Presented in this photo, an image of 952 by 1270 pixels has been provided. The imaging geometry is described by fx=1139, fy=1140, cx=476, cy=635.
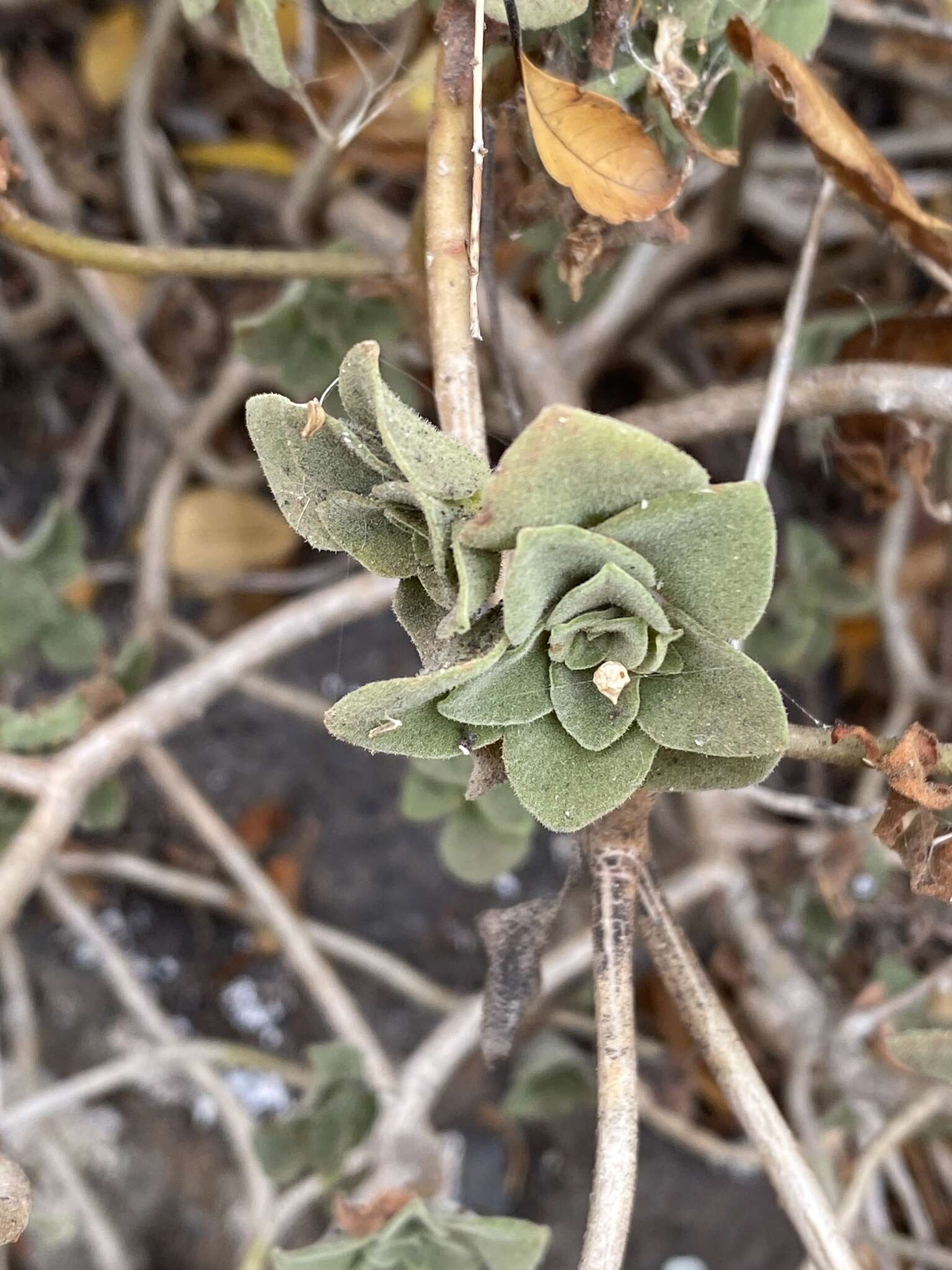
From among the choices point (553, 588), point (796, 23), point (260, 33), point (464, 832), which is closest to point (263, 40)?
point (260, 33)

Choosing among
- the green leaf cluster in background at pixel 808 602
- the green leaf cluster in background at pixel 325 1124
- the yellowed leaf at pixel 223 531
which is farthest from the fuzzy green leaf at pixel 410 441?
the yellowed leaf at pixel 223 531

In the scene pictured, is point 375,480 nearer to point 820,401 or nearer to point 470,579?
point 470,579

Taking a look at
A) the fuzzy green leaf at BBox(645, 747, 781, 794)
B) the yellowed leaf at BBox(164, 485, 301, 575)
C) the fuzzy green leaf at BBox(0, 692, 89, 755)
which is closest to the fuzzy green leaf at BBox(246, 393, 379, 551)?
the fuzzy green leaf at BBox(645, 747, 781, 794)

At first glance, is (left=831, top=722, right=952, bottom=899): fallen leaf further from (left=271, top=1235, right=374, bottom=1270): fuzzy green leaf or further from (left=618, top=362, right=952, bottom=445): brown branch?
(left=271, top=1235, right=374, bottom=1270): fuzzy green leaf

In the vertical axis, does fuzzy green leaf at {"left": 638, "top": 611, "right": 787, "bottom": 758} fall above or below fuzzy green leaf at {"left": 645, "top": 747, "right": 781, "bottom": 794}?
above

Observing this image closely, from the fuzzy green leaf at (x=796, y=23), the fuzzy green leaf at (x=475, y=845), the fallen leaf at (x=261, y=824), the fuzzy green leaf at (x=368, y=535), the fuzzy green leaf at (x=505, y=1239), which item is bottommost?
the fallen leaf at (x=261, y=824)

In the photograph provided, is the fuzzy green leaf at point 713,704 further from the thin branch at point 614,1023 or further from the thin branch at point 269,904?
the thin branch at point 269,904

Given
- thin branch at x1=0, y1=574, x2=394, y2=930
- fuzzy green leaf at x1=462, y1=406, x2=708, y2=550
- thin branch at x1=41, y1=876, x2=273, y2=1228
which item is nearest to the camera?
fuzzy green leaf at x1=462, y1=406, x2=708, y2=550
